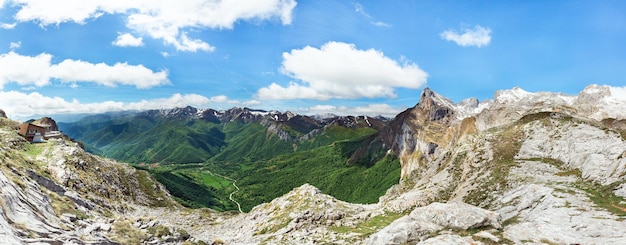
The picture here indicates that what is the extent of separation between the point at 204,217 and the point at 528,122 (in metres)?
149

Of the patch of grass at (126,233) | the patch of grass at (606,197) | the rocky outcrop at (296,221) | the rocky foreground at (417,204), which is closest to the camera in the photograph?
the rocky foreground at (417,204)

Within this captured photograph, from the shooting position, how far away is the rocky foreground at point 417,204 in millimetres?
48156

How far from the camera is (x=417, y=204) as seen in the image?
102m

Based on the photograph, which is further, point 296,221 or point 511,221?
point 296,221

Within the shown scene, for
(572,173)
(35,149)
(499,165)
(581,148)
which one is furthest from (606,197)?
(35,149)

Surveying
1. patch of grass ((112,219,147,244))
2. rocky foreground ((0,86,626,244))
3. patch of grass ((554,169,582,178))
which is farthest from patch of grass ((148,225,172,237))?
patch of grass ((554,169,582,178))

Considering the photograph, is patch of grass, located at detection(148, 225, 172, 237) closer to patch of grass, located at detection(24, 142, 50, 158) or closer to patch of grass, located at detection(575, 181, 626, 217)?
patch of grass, located at detection(575, 181, 626, 217)

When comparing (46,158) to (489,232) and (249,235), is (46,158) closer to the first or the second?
(249,235)

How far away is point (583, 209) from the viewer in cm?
5591

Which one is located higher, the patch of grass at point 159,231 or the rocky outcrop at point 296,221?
the patch of grass at point 159,231

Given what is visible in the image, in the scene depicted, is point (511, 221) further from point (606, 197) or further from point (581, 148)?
point (581, 148)

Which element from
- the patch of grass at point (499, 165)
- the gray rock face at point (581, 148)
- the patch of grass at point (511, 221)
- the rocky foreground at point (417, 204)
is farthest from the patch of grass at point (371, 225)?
the gray rock face at point (581, 148)

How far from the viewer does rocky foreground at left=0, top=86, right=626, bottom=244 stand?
158 feet

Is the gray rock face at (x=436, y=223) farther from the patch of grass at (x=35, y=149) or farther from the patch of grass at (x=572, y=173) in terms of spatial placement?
the patch of grass at (x=35, y=149)
